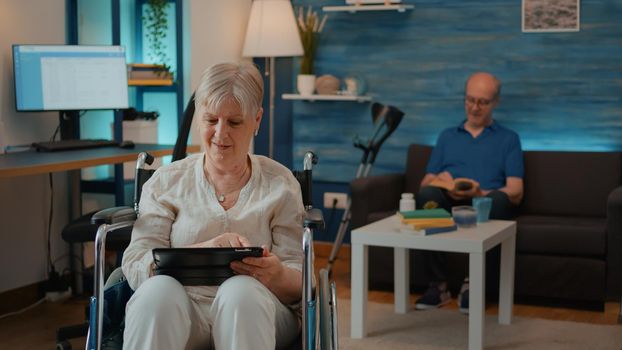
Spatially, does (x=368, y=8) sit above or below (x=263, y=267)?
above

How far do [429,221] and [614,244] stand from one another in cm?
103

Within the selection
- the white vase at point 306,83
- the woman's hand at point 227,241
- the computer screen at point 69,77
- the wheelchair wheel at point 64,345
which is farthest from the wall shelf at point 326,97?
the woman's hand at point 227,241

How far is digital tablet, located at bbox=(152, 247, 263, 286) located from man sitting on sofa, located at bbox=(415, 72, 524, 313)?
2407 millimetres

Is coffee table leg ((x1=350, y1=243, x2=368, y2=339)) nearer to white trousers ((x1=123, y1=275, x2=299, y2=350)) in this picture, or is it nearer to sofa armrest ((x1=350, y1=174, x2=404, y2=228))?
sofa armrest ((x1=350, y1=174, x2=404, y2=228))

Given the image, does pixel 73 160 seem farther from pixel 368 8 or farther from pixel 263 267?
pixel 368 8

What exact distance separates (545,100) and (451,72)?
0.56 meters

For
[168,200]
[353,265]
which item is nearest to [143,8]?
[353,265]

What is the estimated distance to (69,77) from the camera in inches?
175

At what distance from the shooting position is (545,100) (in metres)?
5.23

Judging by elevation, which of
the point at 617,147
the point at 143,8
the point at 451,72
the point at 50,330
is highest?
the point at 143,8

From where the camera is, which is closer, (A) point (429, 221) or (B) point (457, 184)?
(A) point (429, 221)

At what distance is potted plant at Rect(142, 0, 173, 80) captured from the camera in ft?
16.7

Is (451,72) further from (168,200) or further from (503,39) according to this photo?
(168,200)

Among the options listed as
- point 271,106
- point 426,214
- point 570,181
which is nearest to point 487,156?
point 570,181
